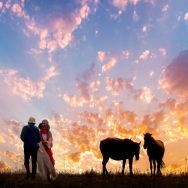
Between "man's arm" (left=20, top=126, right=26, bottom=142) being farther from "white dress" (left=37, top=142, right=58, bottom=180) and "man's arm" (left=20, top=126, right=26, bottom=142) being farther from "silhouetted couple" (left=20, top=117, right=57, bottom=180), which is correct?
"white dress" (left=37, top=142, right=58, bottom=180)

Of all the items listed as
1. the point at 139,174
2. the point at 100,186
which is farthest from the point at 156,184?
the point at 139,174

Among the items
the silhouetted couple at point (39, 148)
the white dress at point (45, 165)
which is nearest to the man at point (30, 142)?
the silhouetted couple at point (39, 148)

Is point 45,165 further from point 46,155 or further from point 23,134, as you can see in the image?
point 23,134

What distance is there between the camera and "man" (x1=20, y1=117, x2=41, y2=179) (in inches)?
530

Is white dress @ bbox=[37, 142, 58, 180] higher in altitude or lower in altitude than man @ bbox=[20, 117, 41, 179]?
lower

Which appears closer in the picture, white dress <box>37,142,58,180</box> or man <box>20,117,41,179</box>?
man <box>20,117,41,179</box>

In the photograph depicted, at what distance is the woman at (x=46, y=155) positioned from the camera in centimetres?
1386

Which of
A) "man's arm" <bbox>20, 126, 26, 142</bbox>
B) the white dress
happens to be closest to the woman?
the white dress

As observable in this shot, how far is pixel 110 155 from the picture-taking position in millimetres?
19578

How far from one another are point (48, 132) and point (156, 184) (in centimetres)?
590

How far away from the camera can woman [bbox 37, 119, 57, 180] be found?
45.5 feet

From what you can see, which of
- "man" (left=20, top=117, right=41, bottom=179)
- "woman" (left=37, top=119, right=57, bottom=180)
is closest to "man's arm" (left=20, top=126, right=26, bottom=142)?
"man" (left=20, top=117, right=41, bottom=179)

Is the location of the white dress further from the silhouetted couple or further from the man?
the man

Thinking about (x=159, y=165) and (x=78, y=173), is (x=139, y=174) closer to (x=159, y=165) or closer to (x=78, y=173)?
(x=159, y=165)
